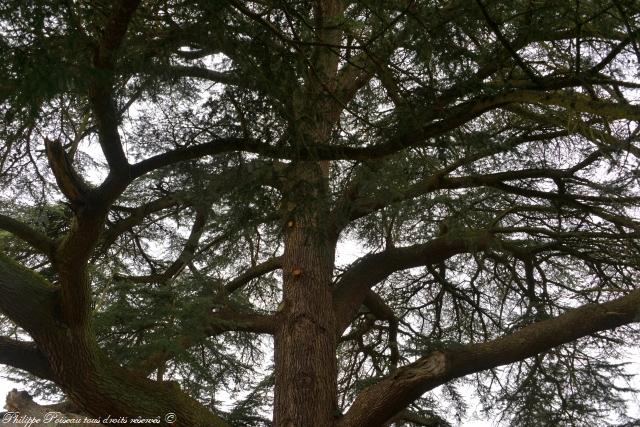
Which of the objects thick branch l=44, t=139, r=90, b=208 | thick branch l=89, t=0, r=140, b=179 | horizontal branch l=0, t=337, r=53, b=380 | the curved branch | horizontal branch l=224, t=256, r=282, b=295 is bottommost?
horizontal branch l=0, t=337, r=53, b=380

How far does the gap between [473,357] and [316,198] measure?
214 cm

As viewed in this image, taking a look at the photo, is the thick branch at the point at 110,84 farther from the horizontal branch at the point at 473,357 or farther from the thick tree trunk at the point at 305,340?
the horizontal branch at the point at 473,357

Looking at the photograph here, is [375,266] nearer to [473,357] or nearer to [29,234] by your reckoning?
[473,357]

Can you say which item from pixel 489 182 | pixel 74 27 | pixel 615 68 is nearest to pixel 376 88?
pixel 489 182

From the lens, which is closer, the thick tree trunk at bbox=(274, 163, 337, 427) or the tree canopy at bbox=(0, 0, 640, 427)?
the tree canopy at bbox=(0, 0, 640, 427)

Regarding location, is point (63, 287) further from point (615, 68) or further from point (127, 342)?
point (615, 68)

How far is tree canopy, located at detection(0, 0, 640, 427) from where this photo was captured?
3.15 metres

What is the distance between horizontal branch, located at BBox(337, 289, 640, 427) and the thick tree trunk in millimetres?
307

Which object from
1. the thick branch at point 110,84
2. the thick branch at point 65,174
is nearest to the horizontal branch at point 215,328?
the thick branch at point 65,174

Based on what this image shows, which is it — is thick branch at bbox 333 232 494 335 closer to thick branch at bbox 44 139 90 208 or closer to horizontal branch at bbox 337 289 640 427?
horizontal branch at bbox 337 289 640 427

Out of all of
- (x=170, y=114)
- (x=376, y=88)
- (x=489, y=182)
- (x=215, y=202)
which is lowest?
(x=215, y=202)

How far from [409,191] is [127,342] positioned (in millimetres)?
2535

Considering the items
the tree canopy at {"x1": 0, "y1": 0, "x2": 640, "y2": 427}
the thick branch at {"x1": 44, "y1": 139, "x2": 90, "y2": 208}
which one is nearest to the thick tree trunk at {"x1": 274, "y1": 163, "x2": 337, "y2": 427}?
the tree canopy at {"x1": 0, "y1": 0, "x2": 640, "y2": 427}

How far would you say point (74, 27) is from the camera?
2.55m
